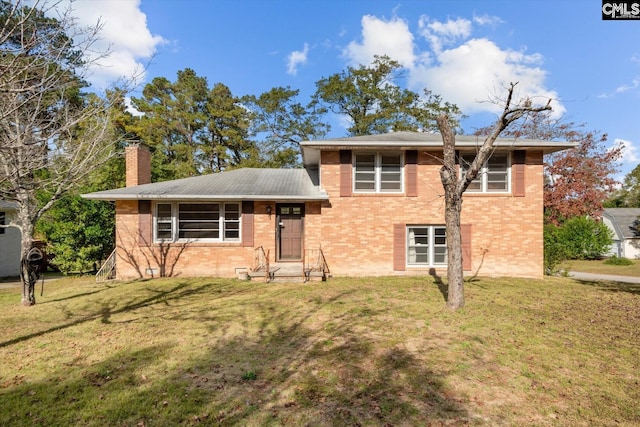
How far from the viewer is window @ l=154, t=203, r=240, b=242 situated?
11812 millimetres

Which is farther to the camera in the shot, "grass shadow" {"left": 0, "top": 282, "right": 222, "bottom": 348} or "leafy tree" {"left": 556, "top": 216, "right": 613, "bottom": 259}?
"leafy tree" {"left": 556, "top": 216, "right": 613, "bottom": 259}

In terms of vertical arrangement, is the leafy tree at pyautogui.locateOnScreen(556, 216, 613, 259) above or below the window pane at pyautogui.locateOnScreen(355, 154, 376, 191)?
below

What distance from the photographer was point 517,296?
28.5 feet

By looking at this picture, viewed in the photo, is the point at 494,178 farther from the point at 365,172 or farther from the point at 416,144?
the point at 365,172

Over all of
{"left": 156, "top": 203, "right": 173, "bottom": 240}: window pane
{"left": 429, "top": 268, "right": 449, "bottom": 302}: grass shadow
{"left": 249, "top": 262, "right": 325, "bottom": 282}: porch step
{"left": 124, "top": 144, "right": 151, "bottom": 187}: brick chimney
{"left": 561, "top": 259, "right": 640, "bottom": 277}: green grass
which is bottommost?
{"left": 561, "top": 259, "right": 640, "bottom": 277}: green grass

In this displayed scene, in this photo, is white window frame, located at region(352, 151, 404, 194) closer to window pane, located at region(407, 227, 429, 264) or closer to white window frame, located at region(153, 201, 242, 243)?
window pane, located at region(407, 227, 429, 264)

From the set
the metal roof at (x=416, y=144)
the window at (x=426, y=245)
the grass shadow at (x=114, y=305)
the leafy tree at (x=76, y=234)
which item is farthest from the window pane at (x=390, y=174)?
the leafy tree at (x=76, y=234)

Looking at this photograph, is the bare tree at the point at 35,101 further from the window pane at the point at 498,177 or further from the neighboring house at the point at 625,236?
the neighboring house at the point at 625,236

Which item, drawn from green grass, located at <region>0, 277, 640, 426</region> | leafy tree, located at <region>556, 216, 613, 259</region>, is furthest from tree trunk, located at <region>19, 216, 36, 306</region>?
leafy tree, located at <region>556, 216, 613, 259</region>

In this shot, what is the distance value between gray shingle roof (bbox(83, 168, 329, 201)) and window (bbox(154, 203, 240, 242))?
61 centimetres

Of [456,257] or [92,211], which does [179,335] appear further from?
[92,211]

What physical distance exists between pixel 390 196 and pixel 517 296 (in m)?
5.00

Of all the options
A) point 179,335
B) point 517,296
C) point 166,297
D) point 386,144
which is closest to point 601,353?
point 517,296

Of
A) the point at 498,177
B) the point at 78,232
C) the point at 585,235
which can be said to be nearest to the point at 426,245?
the point at 498,177
